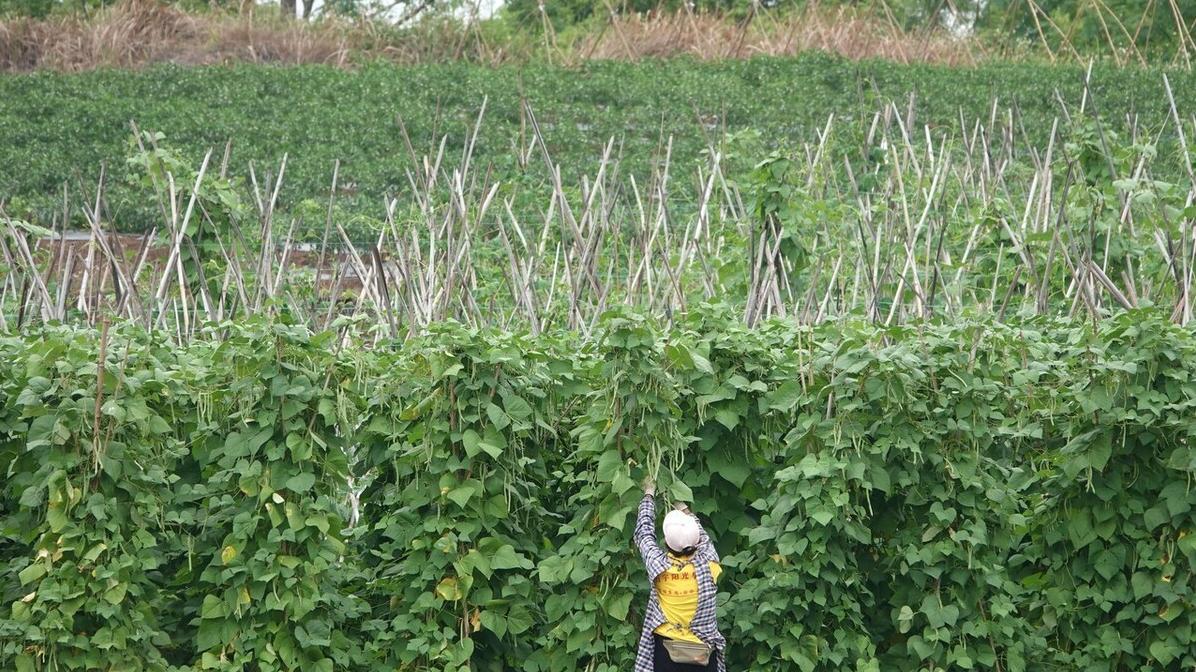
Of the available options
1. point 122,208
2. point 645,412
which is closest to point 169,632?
point 645,412

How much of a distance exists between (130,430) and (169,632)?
0.84 meters

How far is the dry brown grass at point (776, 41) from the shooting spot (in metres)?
18.8

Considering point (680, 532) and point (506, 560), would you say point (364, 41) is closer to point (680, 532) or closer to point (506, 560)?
point (506, 560)

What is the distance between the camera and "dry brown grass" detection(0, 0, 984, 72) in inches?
740

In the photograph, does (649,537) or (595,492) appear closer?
(649,537)

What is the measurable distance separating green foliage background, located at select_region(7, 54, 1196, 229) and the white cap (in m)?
9.24

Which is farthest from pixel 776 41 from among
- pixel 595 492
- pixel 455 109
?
pixel 595 492

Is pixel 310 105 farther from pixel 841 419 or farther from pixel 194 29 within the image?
pixel 841 419

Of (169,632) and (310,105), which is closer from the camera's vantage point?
(169,632)

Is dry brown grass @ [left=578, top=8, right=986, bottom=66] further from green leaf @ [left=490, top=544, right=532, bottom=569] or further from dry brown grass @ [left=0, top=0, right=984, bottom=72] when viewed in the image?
green leaf @ [left=490, top=544, right=532, bottom=569]

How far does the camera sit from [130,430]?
15.9 ft

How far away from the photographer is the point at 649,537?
4.78 m

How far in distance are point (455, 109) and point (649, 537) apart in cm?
1247

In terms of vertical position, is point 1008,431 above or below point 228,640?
above
